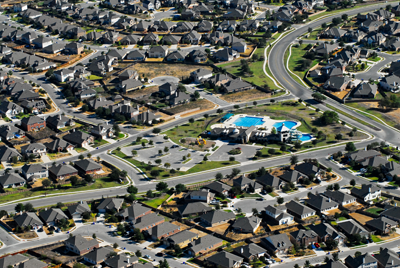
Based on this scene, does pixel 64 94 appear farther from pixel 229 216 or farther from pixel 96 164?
pixel 229 216

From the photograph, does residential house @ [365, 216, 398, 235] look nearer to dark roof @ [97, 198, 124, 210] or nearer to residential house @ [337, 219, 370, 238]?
residential house @ [337, 219, 370, 238]

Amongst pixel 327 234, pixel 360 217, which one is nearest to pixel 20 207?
pixel 327 234

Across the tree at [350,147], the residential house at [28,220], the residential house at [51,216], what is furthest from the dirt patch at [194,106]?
the residential house at [28,220]

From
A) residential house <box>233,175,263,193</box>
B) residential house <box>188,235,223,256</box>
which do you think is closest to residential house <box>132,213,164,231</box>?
residential house <box>188,235,223,256</box>

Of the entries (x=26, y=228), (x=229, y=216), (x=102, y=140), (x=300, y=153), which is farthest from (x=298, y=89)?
(x=26, y=228)

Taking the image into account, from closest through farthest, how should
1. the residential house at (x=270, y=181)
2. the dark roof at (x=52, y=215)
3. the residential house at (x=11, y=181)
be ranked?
the dark roof at (x=52, y=215) < the residential house at (x=270, y=181) < the residential house at (x=11, y=181)

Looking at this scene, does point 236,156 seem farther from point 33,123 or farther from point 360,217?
point 33,123

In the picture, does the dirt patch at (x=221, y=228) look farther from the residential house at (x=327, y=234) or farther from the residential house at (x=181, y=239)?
the residential house at (x=327, y=234)
